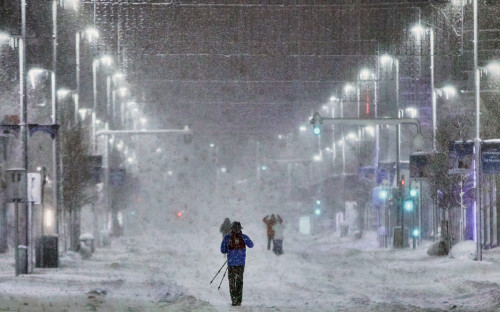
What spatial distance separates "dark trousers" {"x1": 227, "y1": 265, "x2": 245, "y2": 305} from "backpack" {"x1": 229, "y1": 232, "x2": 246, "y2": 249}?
1.36 ft

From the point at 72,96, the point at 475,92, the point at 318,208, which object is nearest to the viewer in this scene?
the point at 475,92

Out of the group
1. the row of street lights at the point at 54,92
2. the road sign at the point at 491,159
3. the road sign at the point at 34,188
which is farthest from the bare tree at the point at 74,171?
the road sign at the point at 491,159

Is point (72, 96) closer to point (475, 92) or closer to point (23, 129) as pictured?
point (23, 129)

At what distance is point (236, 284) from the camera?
816 inches

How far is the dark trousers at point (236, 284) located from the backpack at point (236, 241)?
41 cm

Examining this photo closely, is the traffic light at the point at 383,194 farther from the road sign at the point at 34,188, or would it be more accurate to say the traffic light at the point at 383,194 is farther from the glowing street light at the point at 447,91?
the road sign at the point at 34,188

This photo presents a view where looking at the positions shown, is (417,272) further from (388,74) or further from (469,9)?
(388,74)

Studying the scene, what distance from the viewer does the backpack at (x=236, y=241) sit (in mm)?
21359

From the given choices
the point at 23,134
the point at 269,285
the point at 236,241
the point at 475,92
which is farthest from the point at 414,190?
the point at 236,241

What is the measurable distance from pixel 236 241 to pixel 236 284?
106cm

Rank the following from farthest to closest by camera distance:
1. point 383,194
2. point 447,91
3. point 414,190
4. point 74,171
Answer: point 447,91, point 383,194, point 414,190, point 74,171

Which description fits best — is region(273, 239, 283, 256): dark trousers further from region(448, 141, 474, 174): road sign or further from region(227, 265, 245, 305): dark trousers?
region(227, 265, 245, 305): dark trousers

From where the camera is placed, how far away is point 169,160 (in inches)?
7392

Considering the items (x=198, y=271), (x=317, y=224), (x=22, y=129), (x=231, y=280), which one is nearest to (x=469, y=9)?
(x=198, y=271)
